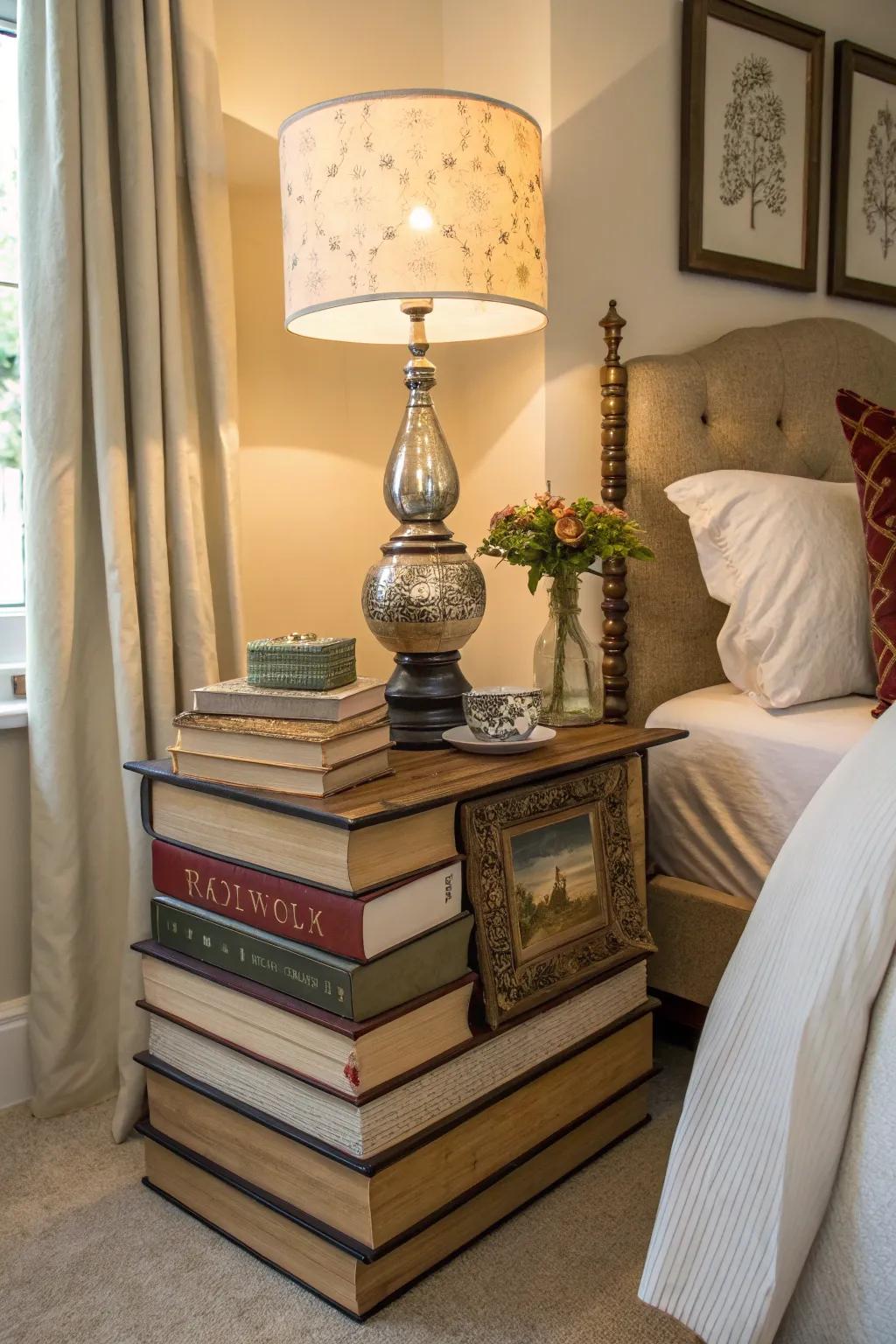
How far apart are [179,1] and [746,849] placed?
1.62 meters

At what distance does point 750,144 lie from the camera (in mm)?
2295

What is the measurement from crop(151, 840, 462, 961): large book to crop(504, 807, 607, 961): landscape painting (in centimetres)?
11

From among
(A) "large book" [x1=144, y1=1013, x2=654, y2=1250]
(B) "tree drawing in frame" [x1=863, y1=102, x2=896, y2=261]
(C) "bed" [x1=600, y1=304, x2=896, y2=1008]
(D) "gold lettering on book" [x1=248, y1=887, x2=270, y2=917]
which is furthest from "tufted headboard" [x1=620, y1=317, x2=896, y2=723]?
(D) "gold lettering on book" [x1=248, y1=887, x2=270, y2=917]

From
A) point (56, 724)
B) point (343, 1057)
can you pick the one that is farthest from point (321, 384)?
point (343, 1057)

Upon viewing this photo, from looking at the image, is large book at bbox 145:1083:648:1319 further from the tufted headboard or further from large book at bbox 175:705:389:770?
the tufted headboard

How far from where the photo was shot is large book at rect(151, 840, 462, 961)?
3.98ft

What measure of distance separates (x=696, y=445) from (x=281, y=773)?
1.15 metres

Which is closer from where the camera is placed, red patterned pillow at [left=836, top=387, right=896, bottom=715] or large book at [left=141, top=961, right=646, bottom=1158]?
large book at [left=141, top=961, right=646, bottom=1158]

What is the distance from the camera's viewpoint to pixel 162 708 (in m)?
Result: 1.71

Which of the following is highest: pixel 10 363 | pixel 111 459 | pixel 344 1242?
pixel 10 363

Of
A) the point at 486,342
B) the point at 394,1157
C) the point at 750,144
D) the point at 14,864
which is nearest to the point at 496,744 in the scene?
the point at 394,1157

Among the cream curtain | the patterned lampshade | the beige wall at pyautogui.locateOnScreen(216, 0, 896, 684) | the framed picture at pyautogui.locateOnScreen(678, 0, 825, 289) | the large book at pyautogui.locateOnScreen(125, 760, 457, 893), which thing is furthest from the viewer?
the framed picture at pyautogui.locateOnScreen(678, 0, 825, 289)

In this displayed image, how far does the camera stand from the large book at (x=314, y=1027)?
3.99 feet

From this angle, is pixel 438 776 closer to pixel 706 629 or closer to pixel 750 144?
pixel 706 629
